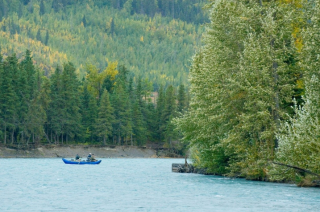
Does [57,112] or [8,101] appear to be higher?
[8,101]

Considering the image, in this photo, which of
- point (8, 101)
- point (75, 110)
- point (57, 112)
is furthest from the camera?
point (75, 110)

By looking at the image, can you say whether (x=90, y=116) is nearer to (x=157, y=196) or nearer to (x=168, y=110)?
(x=168, y=110)

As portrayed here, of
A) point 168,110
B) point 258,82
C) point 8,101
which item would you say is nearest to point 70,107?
point 8,101

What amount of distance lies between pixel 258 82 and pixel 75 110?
8701 centimetres

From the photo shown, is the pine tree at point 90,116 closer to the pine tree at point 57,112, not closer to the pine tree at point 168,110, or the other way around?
the pine tree at point 57,112

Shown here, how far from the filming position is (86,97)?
457 feet

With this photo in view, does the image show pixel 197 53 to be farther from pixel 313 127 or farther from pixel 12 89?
pixel 12 89

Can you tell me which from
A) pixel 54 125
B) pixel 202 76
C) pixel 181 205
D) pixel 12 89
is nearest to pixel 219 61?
pixel 202 76

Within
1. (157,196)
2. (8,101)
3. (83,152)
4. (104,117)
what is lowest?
(157,196)

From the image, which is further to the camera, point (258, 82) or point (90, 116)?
point (90, 116)

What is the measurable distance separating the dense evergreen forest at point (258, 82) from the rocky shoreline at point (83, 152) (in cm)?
6827

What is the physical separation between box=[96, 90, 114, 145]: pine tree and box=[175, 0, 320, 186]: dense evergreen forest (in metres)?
82.5

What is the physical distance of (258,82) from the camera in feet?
148

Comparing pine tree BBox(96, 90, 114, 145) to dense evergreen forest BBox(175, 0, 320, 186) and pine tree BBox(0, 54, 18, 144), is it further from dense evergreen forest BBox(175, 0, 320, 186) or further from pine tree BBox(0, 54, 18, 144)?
dense evergreen forest BBox(175, 0, 320, 186)
